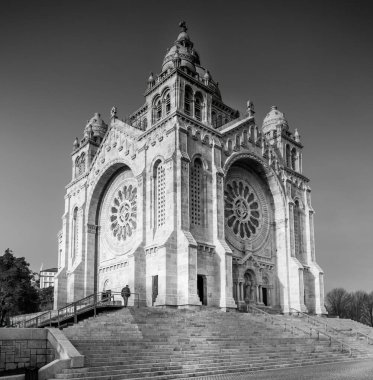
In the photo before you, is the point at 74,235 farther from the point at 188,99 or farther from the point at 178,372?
the point at 178,372

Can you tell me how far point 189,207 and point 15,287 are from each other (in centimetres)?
2066

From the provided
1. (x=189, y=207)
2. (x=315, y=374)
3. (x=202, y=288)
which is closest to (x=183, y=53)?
(x=189, y=207)

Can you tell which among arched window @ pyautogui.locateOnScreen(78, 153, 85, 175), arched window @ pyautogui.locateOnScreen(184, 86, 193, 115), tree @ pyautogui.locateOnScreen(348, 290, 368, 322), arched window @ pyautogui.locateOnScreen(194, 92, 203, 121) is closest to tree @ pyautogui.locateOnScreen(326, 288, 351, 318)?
tree @ pyautogui.locateOnScreen(348, 290, 368, 322)

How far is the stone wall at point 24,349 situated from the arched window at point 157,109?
2411 cm

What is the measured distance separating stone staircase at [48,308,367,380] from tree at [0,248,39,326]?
2142cm

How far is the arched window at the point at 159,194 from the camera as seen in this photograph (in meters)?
36.1

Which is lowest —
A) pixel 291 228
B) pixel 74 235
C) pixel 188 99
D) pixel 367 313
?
pixel 367 313

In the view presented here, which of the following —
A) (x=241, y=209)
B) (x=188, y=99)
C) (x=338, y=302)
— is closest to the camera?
(x=188, y=99)

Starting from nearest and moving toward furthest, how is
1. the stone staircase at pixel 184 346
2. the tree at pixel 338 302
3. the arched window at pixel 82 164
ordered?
the stone staircase at pixel 184 346 < the arched window at pixel 82 164 < the tree at pixel 338 302

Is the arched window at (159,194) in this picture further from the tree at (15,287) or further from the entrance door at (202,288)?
the tree at (15,287)

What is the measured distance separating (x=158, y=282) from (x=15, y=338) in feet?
54.2

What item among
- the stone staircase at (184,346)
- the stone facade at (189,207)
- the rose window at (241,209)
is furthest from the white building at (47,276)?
the stone staircase at (184,346)

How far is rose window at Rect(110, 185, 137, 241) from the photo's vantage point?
4188 cm

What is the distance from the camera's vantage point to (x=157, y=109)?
1569 inches
